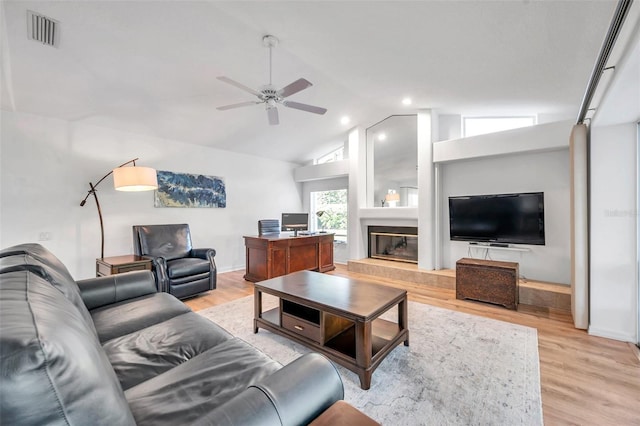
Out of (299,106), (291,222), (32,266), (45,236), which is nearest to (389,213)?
(291,222)

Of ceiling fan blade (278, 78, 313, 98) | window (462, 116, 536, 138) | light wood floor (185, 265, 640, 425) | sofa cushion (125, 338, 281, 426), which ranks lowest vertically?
light wood floor (185, 265, 640, 425)

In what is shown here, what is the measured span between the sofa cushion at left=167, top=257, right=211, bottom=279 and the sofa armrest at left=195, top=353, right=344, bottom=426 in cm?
306

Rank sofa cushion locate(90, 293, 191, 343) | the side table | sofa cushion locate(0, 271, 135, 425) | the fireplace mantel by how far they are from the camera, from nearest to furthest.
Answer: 1. sofa cushion locate(0, 271, 135, 425)
2. sofa cushion locate(90, 293, 191, 343)
3. the side table
4. the fireplace mantel

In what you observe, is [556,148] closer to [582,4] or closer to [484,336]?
[582,4]

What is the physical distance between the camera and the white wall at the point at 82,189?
3355 millimetres

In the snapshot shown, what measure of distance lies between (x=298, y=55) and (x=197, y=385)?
3.28m

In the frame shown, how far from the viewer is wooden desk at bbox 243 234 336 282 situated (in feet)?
14.6

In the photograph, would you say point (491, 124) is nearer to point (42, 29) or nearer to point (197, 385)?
point (197, 385)

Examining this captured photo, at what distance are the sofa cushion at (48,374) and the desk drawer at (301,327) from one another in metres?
1.57

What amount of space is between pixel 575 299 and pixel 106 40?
A: 17.4ft

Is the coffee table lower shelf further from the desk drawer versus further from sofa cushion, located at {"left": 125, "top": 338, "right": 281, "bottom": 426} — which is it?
sofa cushion, located at {"left": 125, "top": 338, "right": 281, "bottom": 426}

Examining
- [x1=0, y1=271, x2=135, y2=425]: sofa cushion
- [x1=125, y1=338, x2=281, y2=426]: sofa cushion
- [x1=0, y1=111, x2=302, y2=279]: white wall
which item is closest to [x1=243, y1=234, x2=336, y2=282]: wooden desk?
[x1=0, y1=111, x2=302, y2=279]: white wall

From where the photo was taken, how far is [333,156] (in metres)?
6.63

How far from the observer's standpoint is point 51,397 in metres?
0.57
